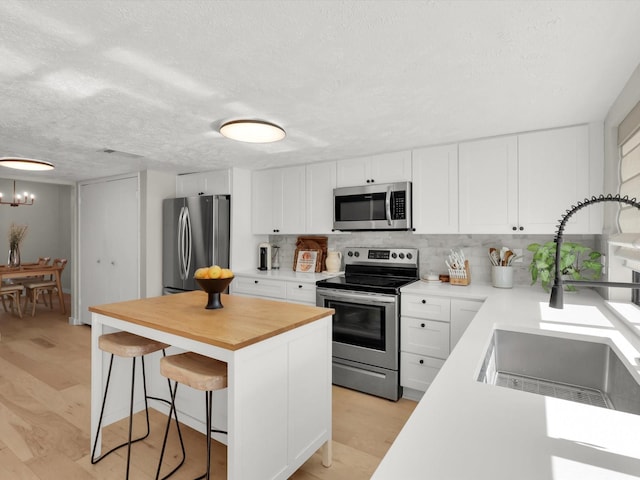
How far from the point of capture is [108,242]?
4.76 m

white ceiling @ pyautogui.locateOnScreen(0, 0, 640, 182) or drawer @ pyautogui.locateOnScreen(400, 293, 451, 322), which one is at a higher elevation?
white ceiling @ pyautogui.locateOnScreen(0, 0, 640, 182)

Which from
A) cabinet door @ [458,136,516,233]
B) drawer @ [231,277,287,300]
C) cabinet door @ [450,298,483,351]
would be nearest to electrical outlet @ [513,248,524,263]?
cabinet door @ [458,136,516,233]

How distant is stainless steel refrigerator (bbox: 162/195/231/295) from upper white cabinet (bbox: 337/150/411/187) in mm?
1384

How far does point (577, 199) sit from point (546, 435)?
2292mm

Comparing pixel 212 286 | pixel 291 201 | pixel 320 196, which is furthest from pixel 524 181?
pixel 212 286

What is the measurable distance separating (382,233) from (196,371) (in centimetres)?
245

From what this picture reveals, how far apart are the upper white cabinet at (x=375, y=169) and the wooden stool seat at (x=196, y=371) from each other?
222 centimetres

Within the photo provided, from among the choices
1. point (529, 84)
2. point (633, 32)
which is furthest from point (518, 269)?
point (633, 32)

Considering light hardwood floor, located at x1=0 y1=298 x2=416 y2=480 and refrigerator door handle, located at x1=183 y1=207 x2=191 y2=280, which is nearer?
light hardwood floor, located at x1=0 y1=298 x2=416 y2=480

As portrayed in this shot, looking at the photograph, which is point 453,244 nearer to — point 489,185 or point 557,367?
point 489,185

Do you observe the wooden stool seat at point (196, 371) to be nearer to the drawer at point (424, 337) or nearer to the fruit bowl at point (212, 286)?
the fruit bowl at point (212, 286)

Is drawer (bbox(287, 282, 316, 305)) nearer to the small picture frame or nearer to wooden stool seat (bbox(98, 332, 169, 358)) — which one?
the small picture frame

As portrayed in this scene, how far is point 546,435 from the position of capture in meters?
0.76

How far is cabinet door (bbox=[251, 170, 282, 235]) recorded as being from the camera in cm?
402
